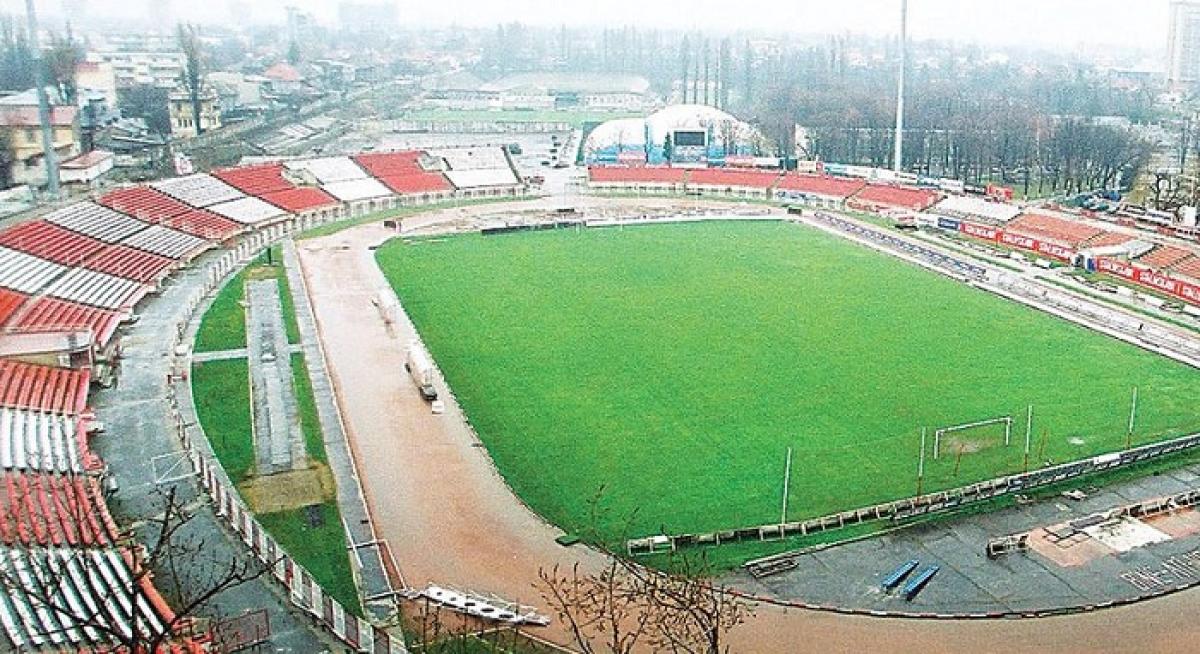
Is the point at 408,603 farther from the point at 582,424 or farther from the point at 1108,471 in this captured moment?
the point at 1108,471

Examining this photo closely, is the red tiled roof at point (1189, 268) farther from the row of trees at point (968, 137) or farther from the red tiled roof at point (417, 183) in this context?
the red tiled roof at point (417, 183)

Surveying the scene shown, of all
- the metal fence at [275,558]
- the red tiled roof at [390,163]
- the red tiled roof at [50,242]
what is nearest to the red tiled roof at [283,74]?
the red tiled roof at [390,163]

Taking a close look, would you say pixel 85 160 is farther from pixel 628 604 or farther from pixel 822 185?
pixel 628 604

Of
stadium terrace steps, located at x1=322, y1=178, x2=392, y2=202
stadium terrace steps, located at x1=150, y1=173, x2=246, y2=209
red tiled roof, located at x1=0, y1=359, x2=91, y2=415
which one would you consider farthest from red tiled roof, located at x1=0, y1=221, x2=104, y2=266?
stadium terrace steps, located at x1=322, y1=178, x2=392, y2=202

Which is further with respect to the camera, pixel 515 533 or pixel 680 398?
pixel 680 398

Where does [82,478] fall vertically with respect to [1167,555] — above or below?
above

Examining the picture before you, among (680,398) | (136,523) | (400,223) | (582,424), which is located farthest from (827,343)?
(400,223)
